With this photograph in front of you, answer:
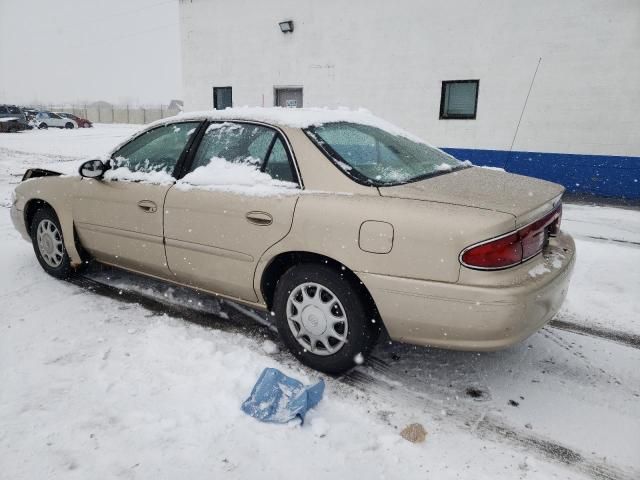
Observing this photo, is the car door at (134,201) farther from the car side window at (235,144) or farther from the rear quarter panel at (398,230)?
the rear quarter panel at (398,230)

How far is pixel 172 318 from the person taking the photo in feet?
11.6

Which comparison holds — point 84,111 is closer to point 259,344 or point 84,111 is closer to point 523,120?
point 523,120

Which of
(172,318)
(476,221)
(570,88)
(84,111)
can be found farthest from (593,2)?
(84,111)

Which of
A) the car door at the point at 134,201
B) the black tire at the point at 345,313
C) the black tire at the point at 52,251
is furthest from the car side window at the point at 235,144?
the black tire at the point at 52,251

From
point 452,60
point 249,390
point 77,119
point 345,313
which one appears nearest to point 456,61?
point 452,60

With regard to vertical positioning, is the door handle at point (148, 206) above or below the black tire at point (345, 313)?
above

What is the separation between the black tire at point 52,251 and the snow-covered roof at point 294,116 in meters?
1.51

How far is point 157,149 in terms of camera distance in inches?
143

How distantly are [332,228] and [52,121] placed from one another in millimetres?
34965

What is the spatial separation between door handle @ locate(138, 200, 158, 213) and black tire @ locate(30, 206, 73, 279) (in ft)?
3.83

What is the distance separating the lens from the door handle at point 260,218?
283cm

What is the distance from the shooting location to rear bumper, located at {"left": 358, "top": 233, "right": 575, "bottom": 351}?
2283 millimetres

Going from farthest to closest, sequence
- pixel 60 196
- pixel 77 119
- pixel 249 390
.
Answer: pixel 77 119, pixel 60 196, pixel 249 390

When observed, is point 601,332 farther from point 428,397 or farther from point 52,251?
→ point 52,251
